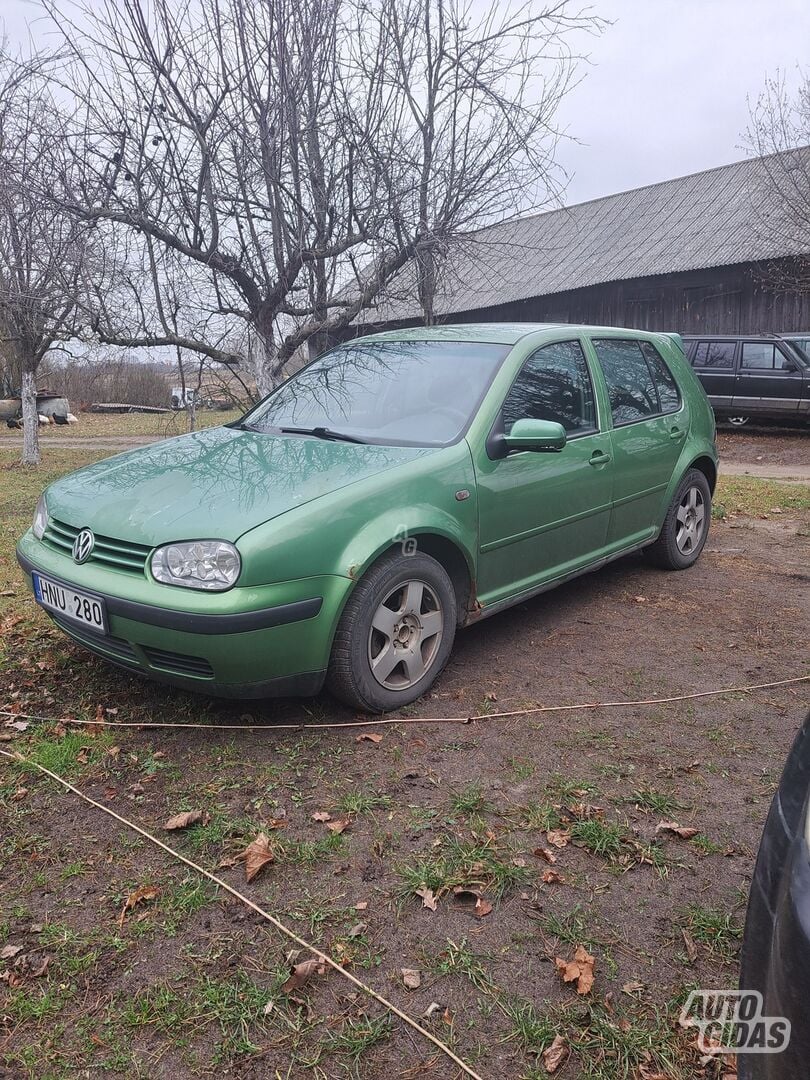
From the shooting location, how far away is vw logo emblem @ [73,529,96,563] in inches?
126

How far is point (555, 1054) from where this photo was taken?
5.87 feet

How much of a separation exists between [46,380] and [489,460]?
30.0 m

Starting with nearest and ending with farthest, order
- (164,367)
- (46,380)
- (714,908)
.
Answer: (714,908) < (164,367) < (46,380)

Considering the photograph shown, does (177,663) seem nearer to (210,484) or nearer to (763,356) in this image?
(210,484)

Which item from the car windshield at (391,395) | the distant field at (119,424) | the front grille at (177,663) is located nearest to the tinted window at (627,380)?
the car windshield at (391,395)

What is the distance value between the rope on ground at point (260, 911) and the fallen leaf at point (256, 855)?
7 cm

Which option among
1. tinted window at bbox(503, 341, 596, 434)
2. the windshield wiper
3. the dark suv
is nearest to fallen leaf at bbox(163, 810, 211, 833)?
the windshield wiper

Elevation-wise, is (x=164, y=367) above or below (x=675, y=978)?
above

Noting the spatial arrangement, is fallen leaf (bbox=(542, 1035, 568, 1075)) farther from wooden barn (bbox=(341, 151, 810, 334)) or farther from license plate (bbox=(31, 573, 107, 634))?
wooden barn (bbox=(341, 151, 810, 334))

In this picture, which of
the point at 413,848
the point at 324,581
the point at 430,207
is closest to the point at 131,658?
the point at 324,581

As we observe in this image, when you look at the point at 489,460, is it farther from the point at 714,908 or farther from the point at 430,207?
the point at 430,207

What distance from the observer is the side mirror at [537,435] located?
11.9ft

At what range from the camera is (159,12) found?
6.78 meters

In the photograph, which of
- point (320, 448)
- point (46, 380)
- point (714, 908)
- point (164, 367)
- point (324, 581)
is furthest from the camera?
point (46, 380)
